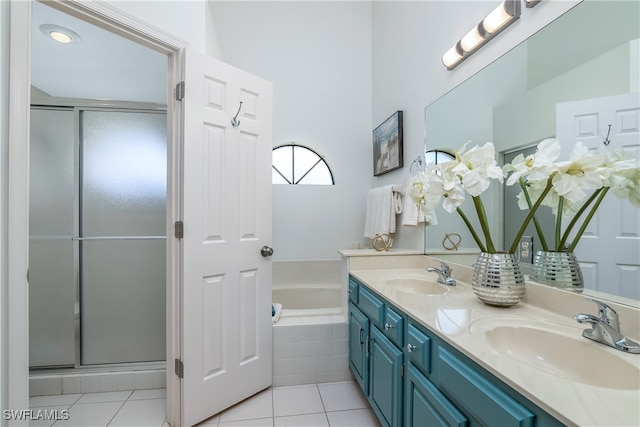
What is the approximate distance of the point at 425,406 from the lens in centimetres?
94

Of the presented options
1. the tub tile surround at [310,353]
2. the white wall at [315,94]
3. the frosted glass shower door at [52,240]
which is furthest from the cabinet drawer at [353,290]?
the frosted glass shower door at [52,240]

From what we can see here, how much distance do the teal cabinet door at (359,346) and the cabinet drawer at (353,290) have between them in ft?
0.14

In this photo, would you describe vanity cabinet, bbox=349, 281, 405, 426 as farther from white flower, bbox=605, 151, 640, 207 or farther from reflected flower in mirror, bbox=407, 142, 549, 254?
white flower, bbox=605, 151, 640, 207

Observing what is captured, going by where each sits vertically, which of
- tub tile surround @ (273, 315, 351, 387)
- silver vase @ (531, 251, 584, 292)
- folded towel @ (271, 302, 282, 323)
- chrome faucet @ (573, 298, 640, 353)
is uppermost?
silver vase @ (531, 251, 584, 292)

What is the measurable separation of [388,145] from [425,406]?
6.74 feet

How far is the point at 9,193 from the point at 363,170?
2.67 meters

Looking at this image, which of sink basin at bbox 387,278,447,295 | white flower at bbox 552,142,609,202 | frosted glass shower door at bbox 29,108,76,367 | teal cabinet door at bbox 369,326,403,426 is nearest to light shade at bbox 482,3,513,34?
white flower at bbox 552,142,609,202

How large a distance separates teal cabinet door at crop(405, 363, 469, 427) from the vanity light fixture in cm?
156

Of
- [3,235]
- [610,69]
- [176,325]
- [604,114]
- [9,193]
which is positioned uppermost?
[610,69]

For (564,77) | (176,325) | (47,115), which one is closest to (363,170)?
(564,77)

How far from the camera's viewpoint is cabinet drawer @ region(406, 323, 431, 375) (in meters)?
0.93

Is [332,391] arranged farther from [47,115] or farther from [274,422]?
[47,115]

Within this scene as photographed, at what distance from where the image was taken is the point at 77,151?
1876 mm

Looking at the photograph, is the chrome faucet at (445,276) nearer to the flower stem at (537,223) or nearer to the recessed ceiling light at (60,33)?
the flower stem at (537,223)
